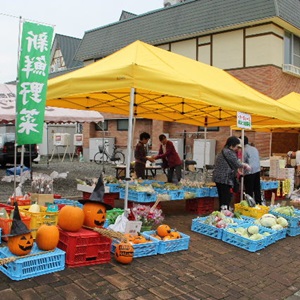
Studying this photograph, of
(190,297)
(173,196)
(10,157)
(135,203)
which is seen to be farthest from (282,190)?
(10,157)

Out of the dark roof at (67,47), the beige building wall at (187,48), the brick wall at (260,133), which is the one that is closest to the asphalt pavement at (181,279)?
the brick wall at (260,133)

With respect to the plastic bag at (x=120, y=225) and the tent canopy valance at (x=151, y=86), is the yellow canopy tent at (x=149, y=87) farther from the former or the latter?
the plastic bag at (x=120, y=225)

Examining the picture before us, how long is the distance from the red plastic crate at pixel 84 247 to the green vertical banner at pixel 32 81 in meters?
1.63

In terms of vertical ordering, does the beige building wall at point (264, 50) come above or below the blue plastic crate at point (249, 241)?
above

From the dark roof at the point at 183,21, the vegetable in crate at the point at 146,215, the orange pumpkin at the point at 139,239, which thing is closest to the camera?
the orange pumpkin at the point at 139,239

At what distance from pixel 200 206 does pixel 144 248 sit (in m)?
3.37

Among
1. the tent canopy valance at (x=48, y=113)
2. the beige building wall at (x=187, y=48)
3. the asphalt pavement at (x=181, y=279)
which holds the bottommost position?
the asphalt pavement at (x=181, y=279)

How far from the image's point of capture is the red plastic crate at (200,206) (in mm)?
8159

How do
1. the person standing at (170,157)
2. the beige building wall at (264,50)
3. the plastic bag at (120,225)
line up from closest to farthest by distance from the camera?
1. the plastic bag at (120,225)
2. the person standing at (170,157)
3. the beige building wall at (264,50)

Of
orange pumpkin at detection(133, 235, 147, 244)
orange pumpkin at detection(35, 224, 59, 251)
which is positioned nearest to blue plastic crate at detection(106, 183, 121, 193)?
orange pumpkin at detection(133, 235, 147, 244)

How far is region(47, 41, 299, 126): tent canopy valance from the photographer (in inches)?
219

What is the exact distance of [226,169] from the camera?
7.41 meters

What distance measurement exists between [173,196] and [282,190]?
5.02 m

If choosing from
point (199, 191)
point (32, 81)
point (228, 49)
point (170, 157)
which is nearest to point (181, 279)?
point (32, 81)
